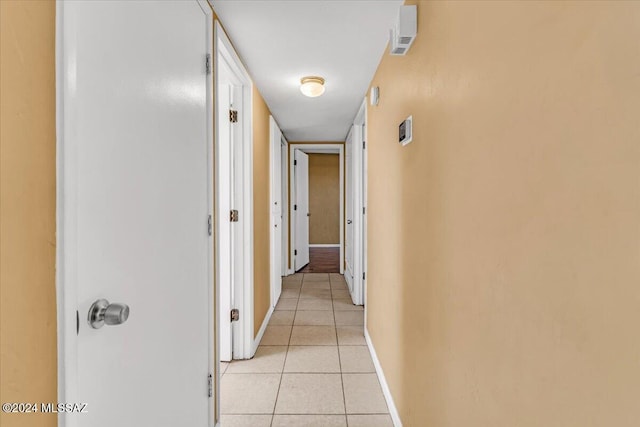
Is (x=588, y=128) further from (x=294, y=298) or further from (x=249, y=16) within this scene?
(x=294, y=298)

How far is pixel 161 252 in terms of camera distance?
1256 millimetres

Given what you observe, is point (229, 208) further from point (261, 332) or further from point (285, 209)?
point (285, 209)

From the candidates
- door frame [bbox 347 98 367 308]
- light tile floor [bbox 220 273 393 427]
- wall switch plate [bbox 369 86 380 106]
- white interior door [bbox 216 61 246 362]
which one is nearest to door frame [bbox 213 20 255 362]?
white interior door [bbox 216 61 246 362]

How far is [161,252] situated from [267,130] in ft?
9.02

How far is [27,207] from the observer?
2.32 feet

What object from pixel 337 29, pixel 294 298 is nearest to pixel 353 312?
pixel 294 298

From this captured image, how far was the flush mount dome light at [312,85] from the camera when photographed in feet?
9.55

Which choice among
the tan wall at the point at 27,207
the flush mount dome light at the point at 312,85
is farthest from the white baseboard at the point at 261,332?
the tan wall at the point at 27,207

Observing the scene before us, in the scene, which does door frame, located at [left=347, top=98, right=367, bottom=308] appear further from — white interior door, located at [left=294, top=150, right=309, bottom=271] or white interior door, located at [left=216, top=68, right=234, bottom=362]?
white interior door, located at [left=294, top=150, right=309, bottom=271]

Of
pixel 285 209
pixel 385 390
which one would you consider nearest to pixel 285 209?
pixel 285 209

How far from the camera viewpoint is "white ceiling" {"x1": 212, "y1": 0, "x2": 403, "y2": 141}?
6.06ft

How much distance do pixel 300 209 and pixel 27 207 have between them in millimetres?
5608

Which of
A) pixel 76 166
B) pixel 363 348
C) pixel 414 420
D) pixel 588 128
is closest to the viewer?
pixel 588 128

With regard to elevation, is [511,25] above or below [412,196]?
above
